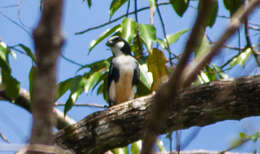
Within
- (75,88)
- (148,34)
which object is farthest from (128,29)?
(75,88)

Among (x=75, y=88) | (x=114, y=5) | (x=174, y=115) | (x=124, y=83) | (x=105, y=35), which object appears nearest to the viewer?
(x=174, y=115)

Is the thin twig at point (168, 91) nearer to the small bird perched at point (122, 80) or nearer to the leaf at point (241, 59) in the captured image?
the leaf at point (241, 59)

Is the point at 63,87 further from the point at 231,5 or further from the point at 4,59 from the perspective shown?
the point at 231,5

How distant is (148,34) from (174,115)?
2.82 ft

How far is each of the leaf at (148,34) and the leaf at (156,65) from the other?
0.42ft

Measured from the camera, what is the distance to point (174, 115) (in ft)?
10.3

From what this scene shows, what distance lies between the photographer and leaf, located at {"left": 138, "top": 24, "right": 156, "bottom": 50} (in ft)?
11.8

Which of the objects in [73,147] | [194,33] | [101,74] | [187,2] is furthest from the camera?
[101,74]

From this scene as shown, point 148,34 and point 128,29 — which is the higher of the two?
point 128,29

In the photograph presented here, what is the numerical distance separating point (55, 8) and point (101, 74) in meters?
3.24

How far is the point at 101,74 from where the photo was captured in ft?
13.5

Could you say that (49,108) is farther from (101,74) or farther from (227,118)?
(101,74)

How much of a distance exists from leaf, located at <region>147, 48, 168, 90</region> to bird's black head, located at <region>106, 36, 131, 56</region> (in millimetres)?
2032

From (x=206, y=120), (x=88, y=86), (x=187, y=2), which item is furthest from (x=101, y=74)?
(x=206, y=120)
